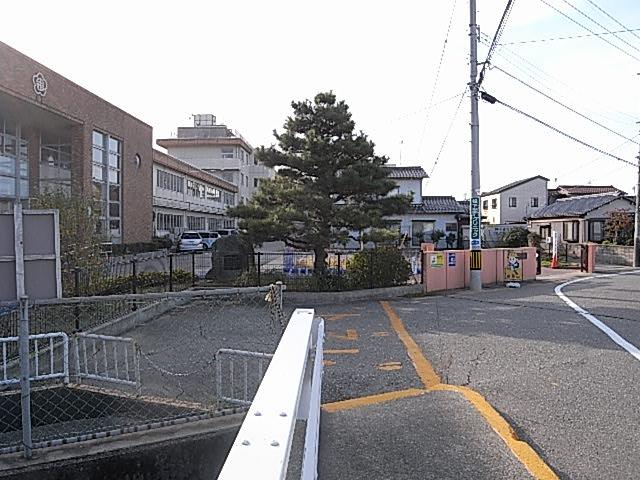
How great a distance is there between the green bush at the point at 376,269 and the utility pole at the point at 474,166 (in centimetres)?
233

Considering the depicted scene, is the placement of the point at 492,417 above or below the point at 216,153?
below

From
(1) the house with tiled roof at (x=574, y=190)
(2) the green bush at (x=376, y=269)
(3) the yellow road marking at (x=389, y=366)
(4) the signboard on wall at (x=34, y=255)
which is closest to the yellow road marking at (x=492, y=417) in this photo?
(3) the yellow road marking at (x=389, y=366)

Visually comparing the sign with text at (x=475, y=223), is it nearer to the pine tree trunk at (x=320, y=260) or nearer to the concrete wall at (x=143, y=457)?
the pine tree trunk at (x=320, y=260)

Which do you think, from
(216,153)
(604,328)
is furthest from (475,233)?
(216,153)

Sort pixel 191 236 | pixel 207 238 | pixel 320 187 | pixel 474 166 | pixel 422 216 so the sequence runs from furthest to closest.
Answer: pixel 422 216
pixel 207 238
pixel 191 236
pixel 474 166
pixel 320 187

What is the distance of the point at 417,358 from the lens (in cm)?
679

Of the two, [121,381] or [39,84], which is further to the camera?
[39,84]

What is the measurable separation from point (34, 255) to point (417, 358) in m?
4.58

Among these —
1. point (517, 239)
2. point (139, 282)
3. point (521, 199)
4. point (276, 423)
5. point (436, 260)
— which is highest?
point (521, 199)

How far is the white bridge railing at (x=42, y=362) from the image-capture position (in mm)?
5430

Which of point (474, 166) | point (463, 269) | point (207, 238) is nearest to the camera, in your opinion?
point (474, 166)

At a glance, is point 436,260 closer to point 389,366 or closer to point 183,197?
point 389,366

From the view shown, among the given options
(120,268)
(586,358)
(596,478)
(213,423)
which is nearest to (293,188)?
(120,268)

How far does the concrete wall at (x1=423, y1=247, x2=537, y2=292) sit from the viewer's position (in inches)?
578
